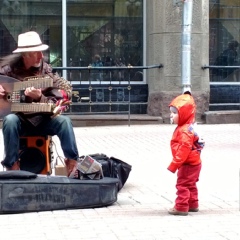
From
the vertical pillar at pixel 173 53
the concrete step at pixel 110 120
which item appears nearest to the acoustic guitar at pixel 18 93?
the concrete step at pixel 110 120

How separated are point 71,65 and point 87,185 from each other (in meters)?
9.26

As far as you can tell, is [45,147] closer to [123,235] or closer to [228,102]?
[123,235]

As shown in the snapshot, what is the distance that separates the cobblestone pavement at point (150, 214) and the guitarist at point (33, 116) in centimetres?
74

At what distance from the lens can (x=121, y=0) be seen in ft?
53.4

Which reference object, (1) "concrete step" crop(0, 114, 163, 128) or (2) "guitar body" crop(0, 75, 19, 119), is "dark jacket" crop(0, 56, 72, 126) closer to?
(2) "guitar body" crop(0, 75, 19, 119)

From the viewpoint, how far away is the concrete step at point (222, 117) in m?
15.6

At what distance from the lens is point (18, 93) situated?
7.78 m

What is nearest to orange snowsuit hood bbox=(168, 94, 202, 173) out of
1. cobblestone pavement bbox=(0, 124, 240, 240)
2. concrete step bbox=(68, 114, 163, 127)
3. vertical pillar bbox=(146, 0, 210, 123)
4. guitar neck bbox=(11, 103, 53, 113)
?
cobblestone pavement bbox=(0, 124, 240, 240)

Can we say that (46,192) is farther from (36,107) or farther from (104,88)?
(104,88)

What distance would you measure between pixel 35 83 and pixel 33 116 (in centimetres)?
32

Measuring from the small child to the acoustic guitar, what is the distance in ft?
4.50

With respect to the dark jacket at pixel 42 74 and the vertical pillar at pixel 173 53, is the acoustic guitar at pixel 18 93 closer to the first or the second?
the dark jacket at pixel 42 74

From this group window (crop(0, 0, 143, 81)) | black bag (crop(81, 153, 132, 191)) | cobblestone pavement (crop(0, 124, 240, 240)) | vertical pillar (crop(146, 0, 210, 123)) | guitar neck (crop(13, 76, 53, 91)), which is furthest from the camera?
window (crop(0, 0, 143, 81))

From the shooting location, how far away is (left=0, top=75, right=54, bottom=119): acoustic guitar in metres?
7.68
